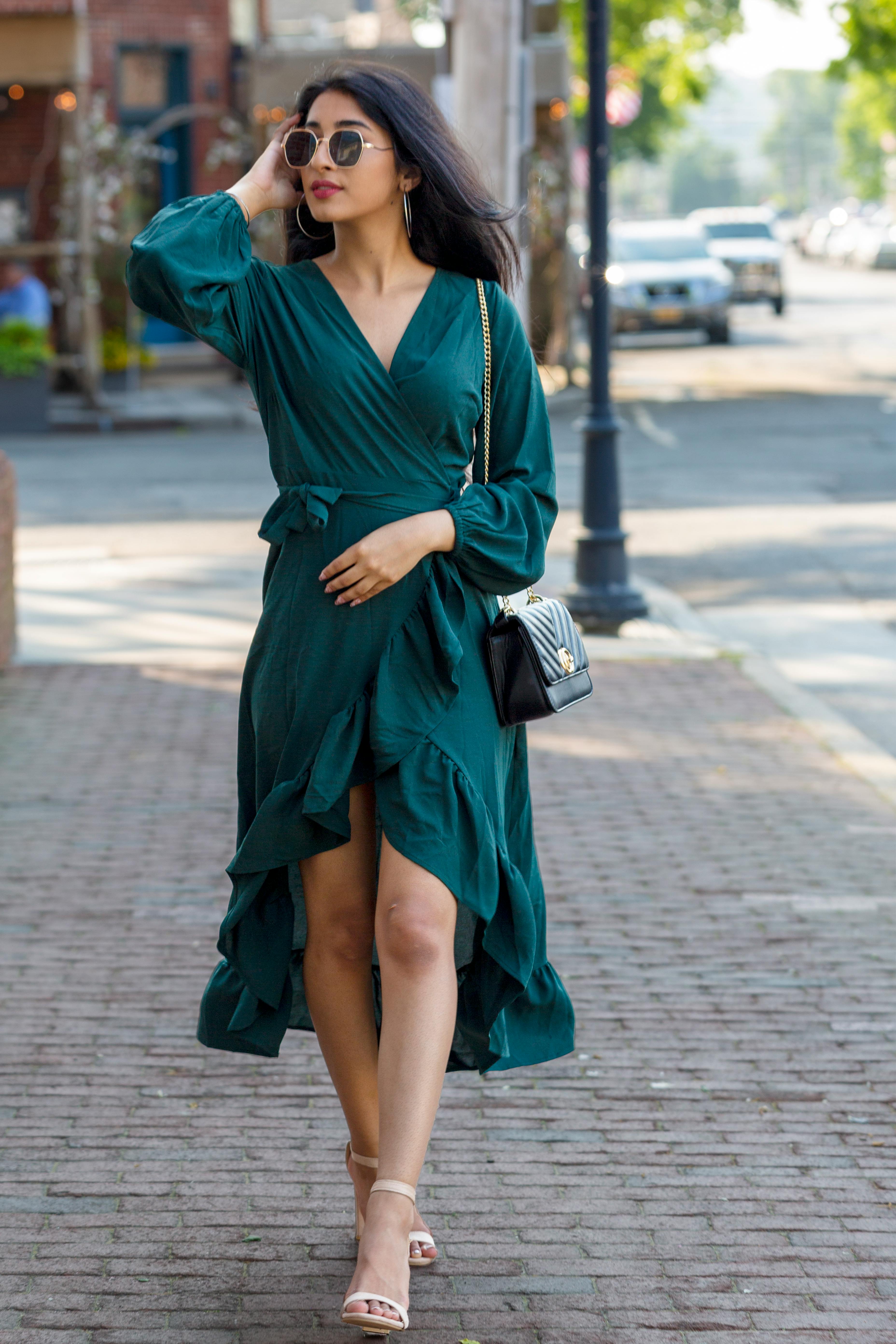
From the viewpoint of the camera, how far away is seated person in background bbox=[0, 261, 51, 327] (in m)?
19.4

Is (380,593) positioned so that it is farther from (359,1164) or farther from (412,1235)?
(412,1235)

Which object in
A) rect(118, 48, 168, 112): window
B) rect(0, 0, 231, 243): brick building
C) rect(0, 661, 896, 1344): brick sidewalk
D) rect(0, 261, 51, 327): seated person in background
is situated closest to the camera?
rect(0, 661, 896, 1344): brick sidewalk

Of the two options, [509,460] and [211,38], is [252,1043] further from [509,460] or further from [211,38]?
[211,38]

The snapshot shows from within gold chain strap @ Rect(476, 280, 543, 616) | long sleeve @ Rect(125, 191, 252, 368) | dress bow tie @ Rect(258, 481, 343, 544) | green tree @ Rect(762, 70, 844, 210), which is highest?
green tree @ Rect(762, 70, 844, 210)

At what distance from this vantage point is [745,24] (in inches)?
1695

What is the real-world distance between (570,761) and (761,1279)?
3.95 meters

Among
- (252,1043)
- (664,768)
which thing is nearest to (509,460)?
(252,1043)

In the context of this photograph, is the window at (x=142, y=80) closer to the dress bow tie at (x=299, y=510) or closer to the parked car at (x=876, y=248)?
the dress bow tie at (x=299, y=510)

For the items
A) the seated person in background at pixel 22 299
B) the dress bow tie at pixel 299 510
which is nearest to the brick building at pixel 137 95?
the seated person in background at pixel 22 299

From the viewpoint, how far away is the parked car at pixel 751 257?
36.3m

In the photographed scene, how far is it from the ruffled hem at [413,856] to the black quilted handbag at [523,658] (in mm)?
85

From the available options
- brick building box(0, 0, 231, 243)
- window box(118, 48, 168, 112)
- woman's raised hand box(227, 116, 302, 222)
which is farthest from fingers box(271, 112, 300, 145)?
window box(118, 48, 168, 112)

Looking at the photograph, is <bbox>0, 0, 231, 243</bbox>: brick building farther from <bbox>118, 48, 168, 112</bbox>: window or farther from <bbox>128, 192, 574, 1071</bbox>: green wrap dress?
<bbox>128, 192, 574, 1071</bbox>: green wrap dress

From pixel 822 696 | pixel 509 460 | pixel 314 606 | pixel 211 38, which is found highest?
pixel 211 38
